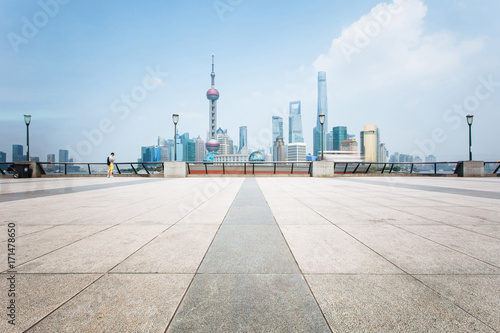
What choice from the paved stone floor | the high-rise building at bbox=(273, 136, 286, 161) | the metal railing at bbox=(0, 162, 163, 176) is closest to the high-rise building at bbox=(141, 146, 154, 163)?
the high-rise building at bbox=(273, 136, 286, 161)

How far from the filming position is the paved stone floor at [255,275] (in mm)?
1591

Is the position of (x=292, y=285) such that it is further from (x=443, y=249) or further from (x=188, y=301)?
(x=443, y=249)

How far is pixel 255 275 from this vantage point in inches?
88.7

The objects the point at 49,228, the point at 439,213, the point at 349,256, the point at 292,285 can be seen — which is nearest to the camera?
the point at 292,285

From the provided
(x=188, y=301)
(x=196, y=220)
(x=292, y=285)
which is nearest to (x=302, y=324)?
(x=292, y=285)

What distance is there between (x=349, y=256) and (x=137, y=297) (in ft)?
7.59

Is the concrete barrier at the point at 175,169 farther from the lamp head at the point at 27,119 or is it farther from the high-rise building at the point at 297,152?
the high-rise building at the point at 297,152

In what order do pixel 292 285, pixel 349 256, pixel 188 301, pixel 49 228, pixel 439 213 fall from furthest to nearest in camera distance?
Answer: pixel 439 213 < pixel 49 228 < pixel 349 256 < pixel 292 285 < pixel 188 301

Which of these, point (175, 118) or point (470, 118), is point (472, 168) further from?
point (175, 118)

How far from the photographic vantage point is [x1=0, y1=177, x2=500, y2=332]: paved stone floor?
159 cm

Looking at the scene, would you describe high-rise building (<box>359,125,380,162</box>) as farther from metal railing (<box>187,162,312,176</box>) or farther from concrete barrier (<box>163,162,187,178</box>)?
concrete barrier (<box>163,162,187,178</box>)

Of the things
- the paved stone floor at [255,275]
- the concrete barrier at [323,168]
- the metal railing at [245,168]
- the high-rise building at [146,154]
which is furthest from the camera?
the high-rise building at [146,154]

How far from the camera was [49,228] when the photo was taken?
3.84 meters

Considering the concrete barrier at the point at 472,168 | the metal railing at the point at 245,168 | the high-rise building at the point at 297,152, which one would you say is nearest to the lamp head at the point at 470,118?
the concrete barrier at the point at 472,168
